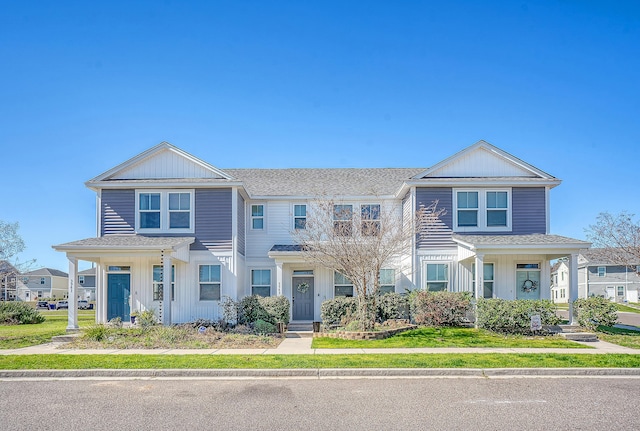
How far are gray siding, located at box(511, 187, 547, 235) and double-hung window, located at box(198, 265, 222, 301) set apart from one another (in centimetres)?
1173

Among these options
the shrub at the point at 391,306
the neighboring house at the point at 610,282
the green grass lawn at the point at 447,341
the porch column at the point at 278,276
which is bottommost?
the neighboring house at the point at 610,282

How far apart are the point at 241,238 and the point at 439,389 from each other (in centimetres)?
1408

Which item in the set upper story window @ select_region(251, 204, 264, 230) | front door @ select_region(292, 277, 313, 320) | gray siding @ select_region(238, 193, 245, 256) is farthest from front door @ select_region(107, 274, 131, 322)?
front door @ select_region(292, 277, 313, 320)

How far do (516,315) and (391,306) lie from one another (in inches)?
188

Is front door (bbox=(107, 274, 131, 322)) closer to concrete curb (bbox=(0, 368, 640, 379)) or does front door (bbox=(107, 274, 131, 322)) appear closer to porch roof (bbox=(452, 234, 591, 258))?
concrete curb (bbox=(0, 368, 640, 379))

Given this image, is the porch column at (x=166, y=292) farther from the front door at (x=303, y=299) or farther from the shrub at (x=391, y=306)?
the shrub at (x=391, y=306)

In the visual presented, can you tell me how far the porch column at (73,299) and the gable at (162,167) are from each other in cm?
372

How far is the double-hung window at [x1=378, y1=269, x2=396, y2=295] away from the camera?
22.6m

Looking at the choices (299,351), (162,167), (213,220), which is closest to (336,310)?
(299,351)

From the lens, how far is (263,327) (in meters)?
18.5

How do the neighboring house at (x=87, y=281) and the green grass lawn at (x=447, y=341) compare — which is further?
the neighboring house at (x=87, y=281)

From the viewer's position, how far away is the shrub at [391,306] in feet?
66.9

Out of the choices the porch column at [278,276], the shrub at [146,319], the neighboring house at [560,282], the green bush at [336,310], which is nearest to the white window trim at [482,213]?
the green bush at [336,310]

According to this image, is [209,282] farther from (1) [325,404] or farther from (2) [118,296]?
(1) [325,404]
